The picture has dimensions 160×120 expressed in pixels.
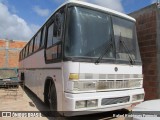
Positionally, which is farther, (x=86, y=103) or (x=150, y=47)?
(x=150, y=47)

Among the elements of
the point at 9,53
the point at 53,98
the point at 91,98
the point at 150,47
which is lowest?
the point at 53,98

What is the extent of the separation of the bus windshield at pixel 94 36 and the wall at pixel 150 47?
1631 millimetres

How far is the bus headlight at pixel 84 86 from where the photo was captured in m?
4.53

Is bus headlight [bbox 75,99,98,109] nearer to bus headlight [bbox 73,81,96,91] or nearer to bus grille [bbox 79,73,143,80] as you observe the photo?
bus headlight [bbox 73,81,96,91]

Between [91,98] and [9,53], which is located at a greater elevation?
[9,53]

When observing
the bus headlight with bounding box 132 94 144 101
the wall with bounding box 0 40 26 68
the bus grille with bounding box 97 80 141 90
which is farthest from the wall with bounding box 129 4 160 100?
the wall with bounding box 0 40 26 68

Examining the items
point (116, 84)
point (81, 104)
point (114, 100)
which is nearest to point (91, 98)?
point (81, 104)

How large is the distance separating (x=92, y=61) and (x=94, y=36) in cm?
62

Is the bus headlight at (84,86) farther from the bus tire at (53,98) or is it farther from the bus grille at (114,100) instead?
the bus tire at (53,98)

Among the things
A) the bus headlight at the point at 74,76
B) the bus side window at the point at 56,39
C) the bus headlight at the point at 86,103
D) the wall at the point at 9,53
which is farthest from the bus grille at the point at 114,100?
the wall at the point at 9,53

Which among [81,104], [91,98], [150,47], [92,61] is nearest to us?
[81,104]

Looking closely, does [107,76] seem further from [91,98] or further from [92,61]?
[91,98]

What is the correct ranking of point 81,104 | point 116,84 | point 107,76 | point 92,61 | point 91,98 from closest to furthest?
point 81,104, point 91,98, point 92,61, point 107,76, point 116,84

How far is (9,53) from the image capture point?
85.1ft
